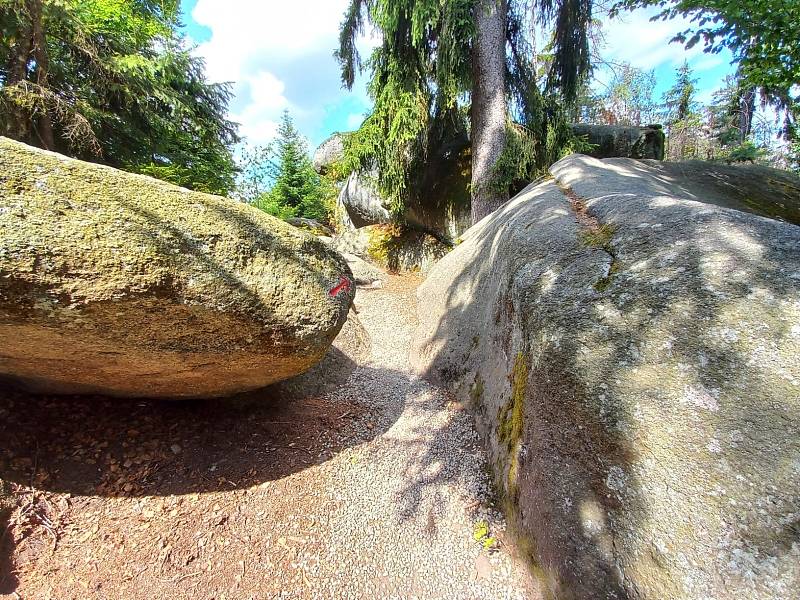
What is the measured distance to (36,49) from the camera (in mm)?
7746

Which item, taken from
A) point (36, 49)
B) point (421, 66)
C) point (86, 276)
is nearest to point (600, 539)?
point (86, 276)

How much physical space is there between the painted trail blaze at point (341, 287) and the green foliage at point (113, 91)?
8.01 m

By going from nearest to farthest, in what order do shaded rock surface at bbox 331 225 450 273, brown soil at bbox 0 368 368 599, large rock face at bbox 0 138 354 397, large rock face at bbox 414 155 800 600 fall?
large rock face at bbox 414 155 800 600 → large rock face at bbox 0 138 354 397 → brown soil at bbox 0 368 368 599 → shaded rock surface at bbox 331 225 450 273

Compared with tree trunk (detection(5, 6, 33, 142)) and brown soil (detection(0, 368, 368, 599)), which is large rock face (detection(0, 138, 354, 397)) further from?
tree trunk (detection(5, 6, 33, 142))

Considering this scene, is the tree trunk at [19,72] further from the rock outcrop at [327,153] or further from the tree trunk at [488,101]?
the tree trunk at [488,101]

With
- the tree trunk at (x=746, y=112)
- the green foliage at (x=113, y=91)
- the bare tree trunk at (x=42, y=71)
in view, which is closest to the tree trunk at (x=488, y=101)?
the green foliage at (x=113, y=91)

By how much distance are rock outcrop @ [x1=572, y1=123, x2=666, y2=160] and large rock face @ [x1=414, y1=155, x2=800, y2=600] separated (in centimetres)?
893

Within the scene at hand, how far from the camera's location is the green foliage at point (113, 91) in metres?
7.50

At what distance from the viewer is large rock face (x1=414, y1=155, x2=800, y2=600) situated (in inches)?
59.0

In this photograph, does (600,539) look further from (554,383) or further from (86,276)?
(86,276)

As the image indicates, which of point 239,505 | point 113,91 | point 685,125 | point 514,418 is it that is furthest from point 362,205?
point 685,125

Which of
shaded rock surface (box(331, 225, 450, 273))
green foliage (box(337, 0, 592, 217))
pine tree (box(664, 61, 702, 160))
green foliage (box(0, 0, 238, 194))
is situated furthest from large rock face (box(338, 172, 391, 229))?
pine tree (box(664, 61, 702, 160))

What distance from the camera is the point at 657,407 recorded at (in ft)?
5.99

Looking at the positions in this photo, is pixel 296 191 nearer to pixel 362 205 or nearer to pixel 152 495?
pixel 362 205
